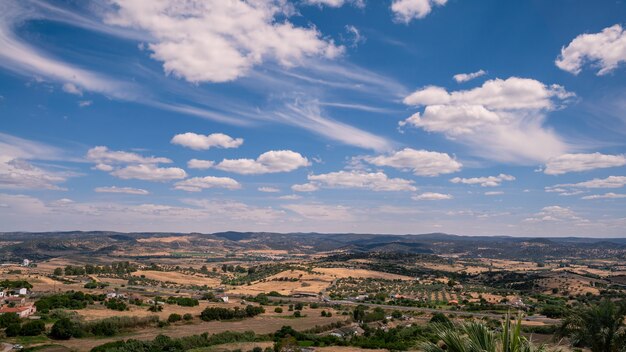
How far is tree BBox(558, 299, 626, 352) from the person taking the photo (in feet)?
44.9

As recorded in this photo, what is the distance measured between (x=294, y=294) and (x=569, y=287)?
69.9 meters

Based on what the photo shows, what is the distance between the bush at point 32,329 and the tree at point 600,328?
53714 millimetres

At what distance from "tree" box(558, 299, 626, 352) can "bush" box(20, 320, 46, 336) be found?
53714 millimetres

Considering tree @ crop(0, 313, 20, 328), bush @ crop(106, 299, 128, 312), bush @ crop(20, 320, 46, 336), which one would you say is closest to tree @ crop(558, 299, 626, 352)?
bush @ crop(20, 320, 46, 336)

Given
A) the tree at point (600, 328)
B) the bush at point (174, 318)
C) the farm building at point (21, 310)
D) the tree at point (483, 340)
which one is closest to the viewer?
the tree at point (483, 340)

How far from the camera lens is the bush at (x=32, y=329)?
163 ft

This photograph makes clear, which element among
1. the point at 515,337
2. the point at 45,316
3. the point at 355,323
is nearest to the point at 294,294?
the point at 355,323

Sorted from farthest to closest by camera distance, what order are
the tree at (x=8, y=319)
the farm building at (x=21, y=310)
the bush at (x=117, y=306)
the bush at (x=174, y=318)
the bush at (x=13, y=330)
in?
the bush at (x=117, y=306), the bush at (x=174, y=318), the farm building at (x=21, y=310), the tree at (x=8, y=319), the bush at (x=13, y=330)

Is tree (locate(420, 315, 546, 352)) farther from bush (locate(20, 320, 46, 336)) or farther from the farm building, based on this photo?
the farm building

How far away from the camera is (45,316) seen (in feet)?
195

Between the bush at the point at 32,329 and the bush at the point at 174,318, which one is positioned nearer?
the bush at the point at 32,329

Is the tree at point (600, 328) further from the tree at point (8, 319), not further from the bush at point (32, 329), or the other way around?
the tree at point (8, 319)

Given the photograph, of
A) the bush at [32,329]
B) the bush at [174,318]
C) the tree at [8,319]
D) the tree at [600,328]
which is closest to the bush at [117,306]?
the bush at [174,318]

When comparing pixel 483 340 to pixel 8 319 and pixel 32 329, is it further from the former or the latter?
pixel 8 319
